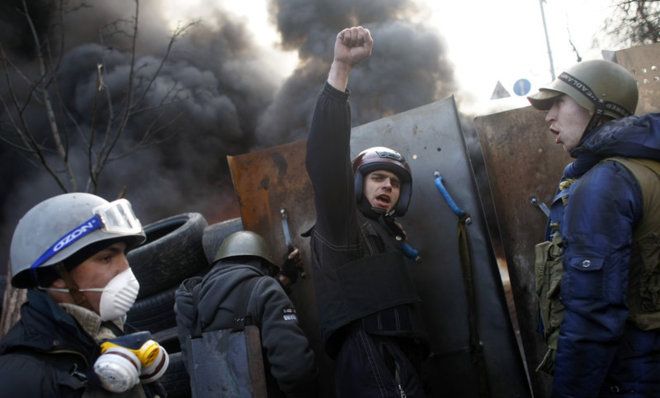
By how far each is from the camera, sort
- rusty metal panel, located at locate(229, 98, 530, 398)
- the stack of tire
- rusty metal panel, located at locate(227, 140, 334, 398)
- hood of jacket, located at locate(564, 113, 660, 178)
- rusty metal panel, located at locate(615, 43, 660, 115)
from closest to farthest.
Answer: hood of jacket, located at locate(564, 113, 660, 178) < rusty metal panel, located at locate(229, 98, 530, 398) < rusty metal panel, located at locate(615, 43, 660, 115) < rusty metal panel, located at locate(227, 140, 334, 398) < the stack of tire

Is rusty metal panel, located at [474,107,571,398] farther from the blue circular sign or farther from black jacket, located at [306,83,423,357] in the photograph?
the blue circular sign

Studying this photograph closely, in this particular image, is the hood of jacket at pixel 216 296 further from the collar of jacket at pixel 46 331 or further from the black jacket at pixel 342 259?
the collar of jacket at pixel 46 331

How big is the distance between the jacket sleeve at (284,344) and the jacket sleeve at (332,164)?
→ 0.86m

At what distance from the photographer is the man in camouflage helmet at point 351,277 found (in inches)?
104

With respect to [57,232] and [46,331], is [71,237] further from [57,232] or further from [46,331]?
[46,331]

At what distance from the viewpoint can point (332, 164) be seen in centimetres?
269

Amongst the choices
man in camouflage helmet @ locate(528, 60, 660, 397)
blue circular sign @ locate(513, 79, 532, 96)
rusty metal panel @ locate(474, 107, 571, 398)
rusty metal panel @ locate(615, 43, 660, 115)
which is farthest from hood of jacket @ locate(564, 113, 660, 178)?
blue circular sign @ locate(513, 79, 532, 96)

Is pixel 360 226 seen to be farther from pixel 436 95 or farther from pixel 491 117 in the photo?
pixel 436 95

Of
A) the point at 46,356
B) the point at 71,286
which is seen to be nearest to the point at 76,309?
the point at 71,286

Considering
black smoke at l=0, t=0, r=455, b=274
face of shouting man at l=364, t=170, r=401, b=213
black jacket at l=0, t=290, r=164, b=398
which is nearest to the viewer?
black jacket at l=0, t=290, r=164, b=398

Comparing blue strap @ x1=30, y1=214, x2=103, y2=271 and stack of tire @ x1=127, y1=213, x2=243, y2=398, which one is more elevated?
blue strap @ x1=30, y1=214, x2=103, y2=271

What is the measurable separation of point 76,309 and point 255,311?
1580 mm

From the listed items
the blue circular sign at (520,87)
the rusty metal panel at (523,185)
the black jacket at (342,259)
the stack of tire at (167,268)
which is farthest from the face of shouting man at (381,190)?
the blue circular sign at (520,87)

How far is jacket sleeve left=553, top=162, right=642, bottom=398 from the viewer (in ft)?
7.12
